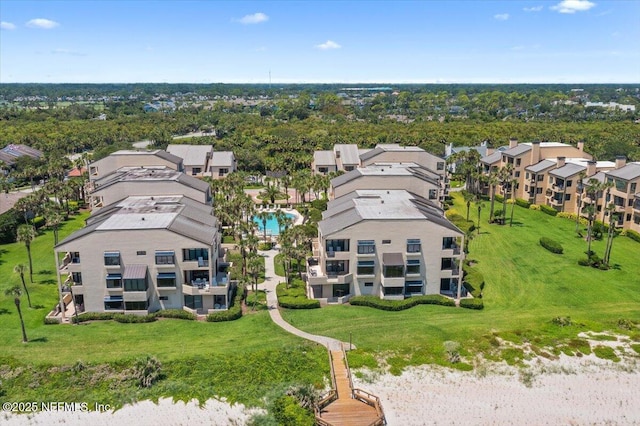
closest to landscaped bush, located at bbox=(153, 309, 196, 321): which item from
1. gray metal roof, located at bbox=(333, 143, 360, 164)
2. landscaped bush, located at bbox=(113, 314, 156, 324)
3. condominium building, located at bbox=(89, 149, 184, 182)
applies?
landscaped bush, located at bbox=(113, 314, 156, 324)

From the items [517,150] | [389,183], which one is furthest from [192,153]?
[517,150]

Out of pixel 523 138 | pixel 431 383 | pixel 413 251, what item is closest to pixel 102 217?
pixel 413 251

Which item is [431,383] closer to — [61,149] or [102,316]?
[102,316]

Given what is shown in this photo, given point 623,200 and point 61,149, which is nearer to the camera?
point 623,200

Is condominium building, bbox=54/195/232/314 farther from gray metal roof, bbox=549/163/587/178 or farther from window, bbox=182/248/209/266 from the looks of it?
gray metal roof, bbox=549/163/587/178

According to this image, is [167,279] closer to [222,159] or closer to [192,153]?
[222,159]

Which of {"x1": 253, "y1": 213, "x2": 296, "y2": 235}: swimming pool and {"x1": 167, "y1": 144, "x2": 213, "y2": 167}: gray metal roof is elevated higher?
{"x1": 167, "y1": 144, "x2": 213, "y2": 167}: gray metal roof

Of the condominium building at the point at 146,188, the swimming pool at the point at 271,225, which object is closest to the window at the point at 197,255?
the condominium building at the point at 146,188
